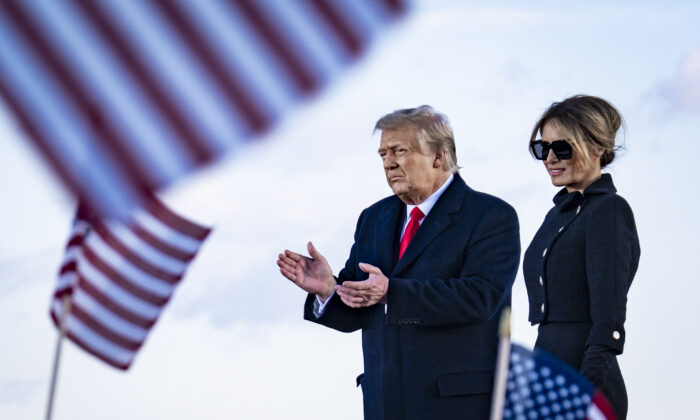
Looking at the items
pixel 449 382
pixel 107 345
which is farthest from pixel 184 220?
pixel 449 382

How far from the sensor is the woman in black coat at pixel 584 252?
3.98 metres

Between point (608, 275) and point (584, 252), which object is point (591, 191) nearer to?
point (584, 252)

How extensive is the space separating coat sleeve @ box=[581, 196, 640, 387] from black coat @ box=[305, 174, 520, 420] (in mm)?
358

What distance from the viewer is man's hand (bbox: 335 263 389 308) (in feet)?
13.1

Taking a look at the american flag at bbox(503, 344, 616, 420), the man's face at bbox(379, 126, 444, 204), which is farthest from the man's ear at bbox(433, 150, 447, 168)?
the american flag at bbox(503, 344, 616, 420)

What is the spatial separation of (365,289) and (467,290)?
1.35 ft

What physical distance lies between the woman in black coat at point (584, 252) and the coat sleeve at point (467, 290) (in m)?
0.17

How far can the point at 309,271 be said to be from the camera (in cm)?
432

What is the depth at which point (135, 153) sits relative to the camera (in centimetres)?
577

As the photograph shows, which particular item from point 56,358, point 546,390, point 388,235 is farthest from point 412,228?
point 56,358

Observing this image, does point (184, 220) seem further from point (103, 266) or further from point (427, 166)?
point (427, 166)

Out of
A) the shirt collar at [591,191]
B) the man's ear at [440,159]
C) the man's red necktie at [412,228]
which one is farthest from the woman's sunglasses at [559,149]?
the man's red necktie at [412,228]

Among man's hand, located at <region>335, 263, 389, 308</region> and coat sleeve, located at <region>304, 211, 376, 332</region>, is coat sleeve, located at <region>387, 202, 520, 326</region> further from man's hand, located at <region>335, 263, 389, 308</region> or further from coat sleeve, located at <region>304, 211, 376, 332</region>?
coat sleeve, located at <region>304, 211, 376, 332</region>

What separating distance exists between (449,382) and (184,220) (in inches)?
60.6
